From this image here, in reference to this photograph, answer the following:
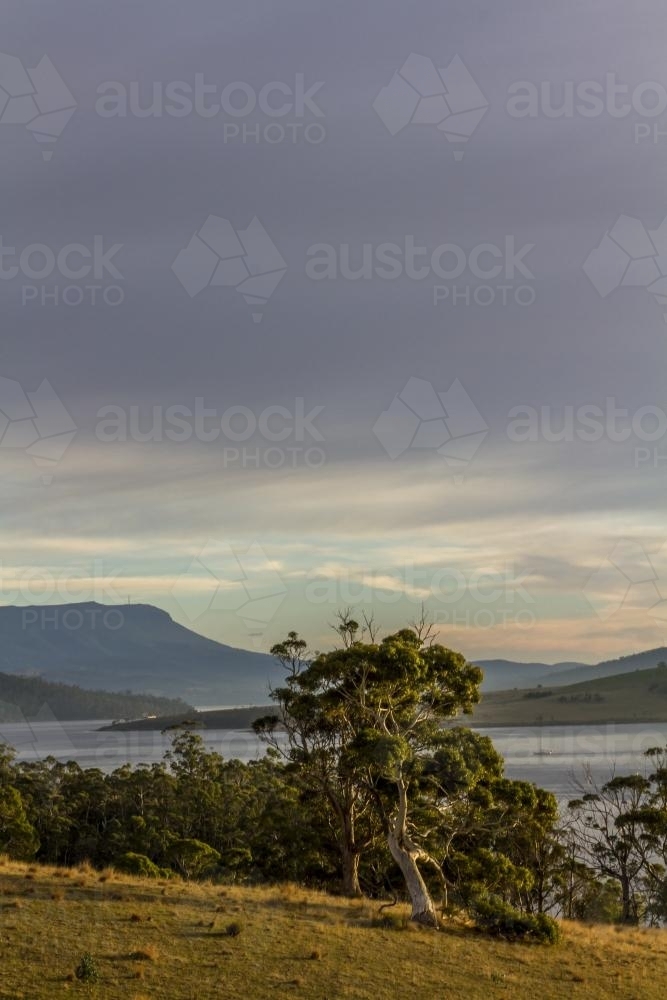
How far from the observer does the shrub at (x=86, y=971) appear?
20.0m

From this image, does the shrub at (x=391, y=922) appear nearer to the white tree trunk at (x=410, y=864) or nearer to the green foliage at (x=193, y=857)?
the white tree trunk at (x=410, y=864)

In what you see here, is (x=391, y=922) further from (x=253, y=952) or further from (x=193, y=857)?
(x=193, y=857)

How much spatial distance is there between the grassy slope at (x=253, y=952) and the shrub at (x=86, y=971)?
19 centimetres

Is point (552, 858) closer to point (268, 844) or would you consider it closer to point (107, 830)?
point (268, 844)

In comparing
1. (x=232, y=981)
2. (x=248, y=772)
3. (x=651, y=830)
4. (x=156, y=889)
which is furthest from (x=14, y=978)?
(x=248, y=772)

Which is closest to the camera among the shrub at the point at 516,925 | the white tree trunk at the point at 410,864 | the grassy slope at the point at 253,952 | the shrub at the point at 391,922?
the grassy slope at the point at 253,952

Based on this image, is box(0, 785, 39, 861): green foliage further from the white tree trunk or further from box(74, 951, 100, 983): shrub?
box(74, 951, 100, 983): shrub

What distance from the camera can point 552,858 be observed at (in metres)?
53.6

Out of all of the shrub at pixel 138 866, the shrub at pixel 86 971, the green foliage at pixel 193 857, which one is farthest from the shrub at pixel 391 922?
the green foliage at pixel 193 857

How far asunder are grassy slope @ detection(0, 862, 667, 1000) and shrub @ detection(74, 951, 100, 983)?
0.19 m

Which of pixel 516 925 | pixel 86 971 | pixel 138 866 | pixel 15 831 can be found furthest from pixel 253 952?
pixel 15 831

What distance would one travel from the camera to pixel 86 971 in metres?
20.2

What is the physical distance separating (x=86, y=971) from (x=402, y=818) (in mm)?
12922

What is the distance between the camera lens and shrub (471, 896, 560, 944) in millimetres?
29250
